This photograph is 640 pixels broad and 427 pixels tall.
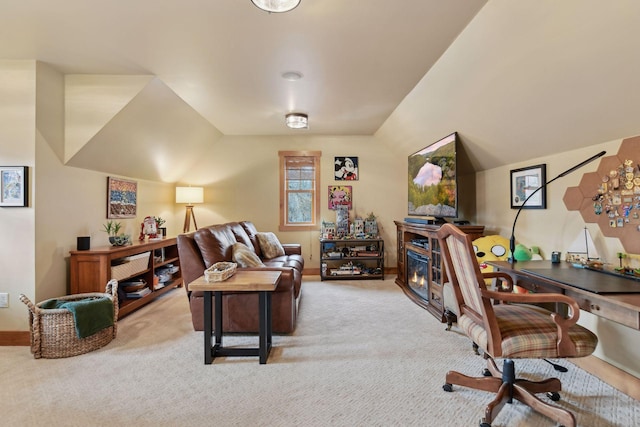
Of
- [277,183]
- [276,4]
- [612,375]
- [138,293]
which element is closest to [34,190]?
[138,293]

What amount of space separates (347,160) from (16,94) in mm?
4106

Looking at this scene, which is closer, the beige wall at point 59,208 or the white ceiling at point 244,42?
the white ceiling at point 244,42

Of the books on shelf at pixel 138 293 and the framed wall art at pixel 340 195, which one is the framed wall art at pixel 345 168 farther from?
the books on shelf at pixel 138 293

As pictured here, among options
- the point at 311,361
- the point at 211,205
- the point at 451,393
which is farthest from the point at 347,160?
the point at 451,393

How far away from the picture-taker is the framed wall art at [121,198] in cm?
360

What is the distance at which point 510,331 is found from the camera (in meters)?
1.58

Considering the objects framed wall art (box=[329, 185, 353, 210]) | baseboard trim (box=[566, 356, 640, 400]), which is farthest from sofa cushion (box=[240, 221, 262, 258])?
baseboard trim (box=[566, 356, 640, 400])

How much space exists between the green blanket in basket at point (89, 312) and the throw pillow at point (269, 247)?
1.89 metres

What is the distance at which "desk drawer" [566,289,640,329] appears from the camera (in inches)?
52.0

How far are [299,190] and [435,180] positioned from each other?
2.50 meters

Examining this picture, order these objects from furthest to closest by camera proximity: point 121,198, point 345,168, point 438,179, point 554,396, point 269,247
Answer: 1. point 345,168
2. point 269,247
3. point 121,198
4. point 438,179
5. point 554,396

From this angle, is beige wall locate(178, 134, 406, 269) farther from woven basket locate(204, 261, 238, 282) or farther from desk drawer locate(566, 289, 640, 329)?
desk drawer locate(566, 289, 640, 329)

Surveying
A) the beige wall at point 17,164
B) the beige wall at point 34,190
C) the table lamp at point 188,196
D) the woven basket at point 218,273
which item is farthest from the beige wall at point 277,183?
the woven basket at point 218,273

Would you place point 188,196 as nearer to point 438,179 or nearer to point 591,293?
point 438,179
